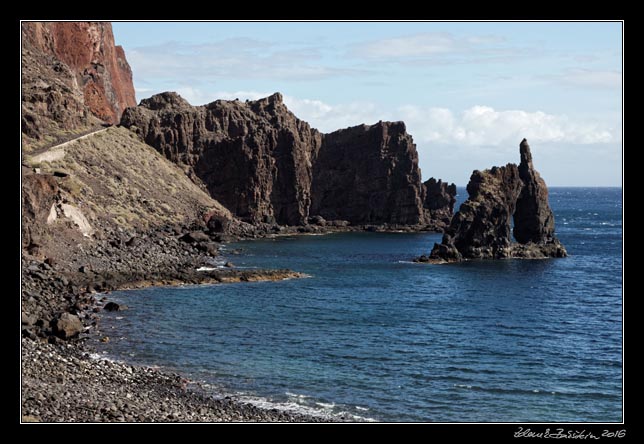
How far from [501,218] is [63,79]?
88479 millimetres

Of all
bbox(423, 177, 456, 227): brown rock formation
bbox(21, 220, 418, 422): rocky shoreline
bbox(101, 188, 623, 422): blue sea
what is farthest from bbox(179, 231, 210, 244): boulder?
bbox(423, 177, 456, 227): brown rock formation

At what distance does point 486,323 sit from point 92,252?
41954 mm

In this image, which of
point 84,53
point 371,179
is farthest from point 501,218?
point 84,53

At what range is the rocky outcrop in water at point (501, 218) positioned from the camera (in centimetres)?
11162

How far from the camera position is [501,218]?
369ft

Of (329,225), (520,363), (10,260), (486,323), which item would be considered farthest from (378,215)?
(10,260)

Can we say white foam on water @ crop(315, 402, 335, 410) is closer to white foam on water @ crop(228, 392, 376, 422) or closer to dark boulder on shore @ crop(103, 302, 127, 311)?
white foam on water @ crop(228, 392, 376, 422)

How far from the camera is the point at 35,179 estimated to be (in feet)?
257

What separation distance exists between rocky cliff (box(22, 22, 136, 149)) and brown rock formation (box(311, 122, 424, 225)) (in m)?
49.4

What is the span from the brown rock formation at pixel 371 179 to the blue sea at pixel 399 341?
77681mm

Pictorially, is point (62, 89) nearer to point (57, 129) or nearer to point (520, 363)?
point (57, 129)

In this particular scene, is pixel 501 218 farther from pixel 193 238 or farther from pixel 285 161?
pixel 285 161

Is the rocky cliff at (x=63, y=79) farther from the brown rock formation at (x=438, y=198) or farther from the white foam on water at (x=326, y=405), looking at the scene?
the white foam on water at (x=326, y=405)

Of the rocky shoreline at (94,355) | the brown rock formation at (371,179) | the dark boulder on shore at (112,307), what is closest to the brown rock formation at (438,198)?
the brown rock formation at (371,179)
